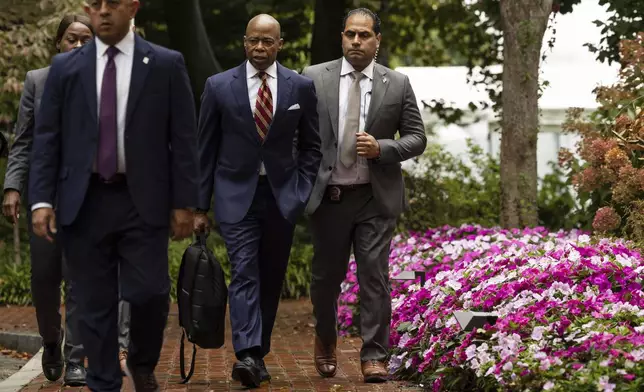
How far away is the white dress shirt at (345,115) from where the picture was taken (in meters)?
8.31

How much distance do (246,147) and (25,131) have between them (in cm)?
123

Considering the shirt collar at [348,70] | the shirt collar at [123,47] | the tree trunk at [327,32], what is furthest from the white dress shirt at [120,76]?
the tree trunk at [327,32]

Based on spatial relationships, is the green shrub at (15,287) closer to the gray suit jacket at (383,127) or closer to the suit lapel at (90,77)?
the gray suit jacket at (383,127)

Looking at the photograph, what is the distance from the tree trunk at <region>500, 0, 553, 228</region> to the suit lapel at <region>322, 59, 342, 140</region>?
15.7 ft

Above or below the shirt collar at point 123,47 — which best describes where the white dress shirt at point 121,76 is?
below

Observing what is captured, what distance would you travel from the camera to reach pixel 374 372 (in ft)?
26.7

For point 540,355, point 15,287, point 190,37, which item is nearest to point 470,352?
point 540,355

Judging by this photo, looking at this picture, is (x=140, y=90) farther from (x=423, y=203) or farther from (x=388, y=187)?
(x=423, y=203)

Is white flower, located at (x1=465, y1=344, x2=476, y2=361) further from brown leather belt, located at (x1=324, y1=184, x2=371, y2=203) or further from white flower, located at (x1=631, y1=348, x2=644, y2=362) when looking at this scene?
brown leather belt, located at (x1=324, y1=184, x2=371, y2=203)

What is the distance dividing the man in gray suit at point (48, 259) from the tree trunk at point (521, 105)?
5.75 meters

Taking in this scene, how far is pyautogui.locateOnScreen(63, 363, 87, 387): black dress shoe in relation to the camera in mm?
8047

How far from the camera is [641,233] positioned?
999cm

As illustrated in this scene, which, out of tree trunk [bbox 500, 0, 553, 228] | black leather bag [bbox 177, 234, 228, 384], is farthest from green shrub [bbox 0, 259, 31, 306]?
black leather bag [bbox 177, 234, 228, 384]

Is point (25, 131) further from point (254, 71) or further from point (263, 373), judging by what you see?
point (263, 373)
